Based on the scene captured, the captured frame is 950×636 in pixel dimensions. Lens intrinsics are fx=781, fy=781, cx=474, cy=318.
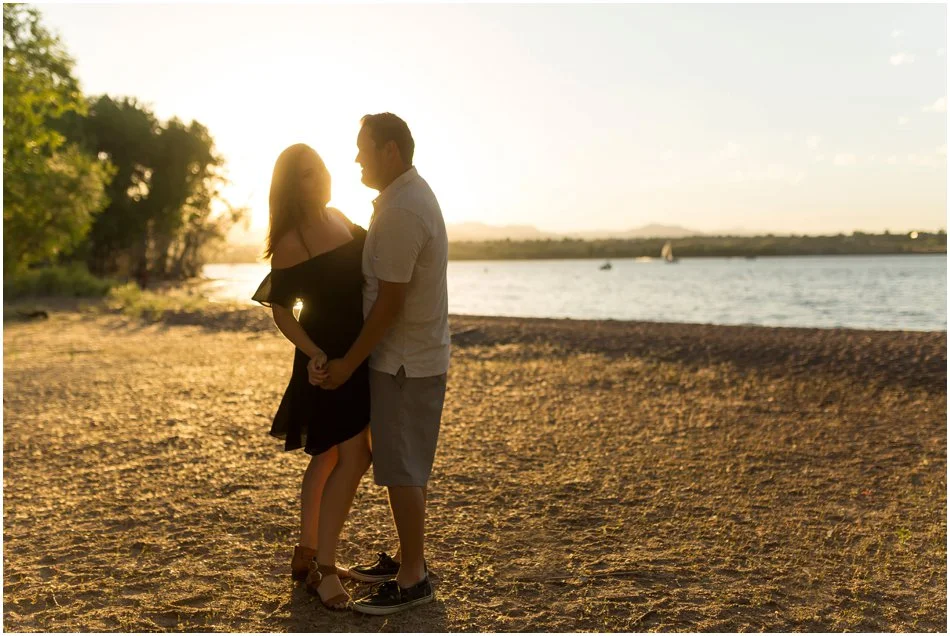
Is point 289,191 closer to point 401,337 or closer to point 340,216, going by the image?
point 340,216

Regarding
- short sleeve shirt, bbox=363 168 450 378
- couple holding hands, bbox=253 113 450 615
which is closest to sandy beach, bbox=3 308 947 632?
couple holding hands, bbox=253 113 450 615

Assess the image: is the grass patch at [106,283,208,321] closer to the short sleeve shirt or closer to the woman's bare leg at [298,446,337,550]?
the woman's bare leg at [298,446,337,550]

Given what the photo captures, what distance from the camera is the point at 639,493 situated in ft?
18.0

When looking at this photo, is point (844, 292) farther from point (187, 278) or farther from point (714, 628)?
point (714, 628)

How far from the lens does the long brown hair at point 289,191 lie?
3.39m

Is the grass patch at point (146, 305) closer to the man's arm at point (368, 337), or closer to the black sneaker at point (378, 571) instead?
the black sneaker at point (378, 571)

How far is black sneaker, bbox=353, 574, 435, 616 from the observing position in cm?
350

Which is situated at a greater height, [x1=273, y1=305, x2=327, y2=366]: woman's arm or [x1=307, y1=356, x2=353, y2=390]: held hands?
[x1=273, y1=305, x2=327, y2=366]: woman's arm

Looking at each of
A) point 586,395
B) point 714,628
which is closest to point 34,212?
point 586,395

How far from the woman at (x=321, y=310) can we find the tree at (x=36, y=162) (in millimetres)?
13626

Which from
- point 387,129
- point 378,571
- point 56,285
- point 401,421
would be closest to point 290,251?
point 387,129

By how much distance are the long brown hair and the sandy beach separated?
175 centimetres

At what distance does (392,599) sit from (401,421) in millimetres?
828

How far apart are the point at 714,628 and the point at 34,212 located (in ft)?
59.2
